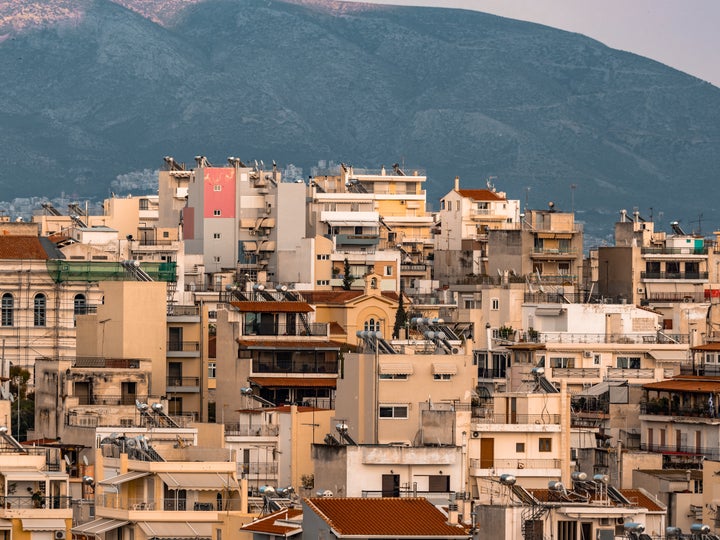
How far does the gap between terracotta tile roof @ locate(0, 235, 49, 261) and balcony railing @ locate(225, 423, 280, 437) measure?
138ft

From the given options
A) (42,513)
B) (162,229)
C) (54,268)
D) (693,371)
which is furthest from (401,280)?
(42,513)

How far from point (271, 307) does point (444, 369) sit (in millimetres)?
21620

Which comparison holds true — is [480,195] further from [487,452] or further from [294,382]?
[487,452]

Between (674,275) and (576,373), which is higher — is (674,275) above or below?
above

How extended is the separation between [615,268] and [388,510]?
71.6 meters

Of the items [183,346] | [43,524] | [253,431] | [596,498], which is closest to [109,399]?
[253,431]

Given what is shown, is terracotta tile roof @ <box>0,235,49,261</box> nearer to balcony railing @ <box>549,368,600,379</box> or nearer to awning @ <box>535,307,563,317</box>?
awning @ <box>535,307,563,317</box>

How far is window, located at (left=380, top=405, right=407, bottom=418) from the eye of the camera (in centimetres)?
7831

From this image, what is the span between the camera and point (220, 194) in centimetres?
15362

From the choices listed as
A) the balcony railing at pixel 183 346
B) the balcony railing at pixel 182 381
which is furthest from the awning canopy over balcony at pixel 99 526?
the balcony railing at pixel 183 346

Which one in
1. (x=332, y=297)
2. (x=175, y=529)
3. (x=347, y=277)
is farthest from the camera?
(x=347, y=277)

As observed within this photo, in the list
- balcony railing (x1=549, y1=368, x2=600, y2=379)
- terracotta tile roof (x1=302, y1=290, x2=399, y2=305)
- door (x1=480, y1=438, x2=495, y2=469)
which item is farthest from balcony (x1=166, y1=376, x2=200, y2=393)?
door (x1=480, y1=438, x2=495, y2=469)

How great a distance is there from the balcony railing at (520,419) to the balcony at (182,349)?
28.8 metres

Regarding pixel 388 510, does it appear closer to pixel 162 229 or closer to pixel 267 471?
pixel 267 471
